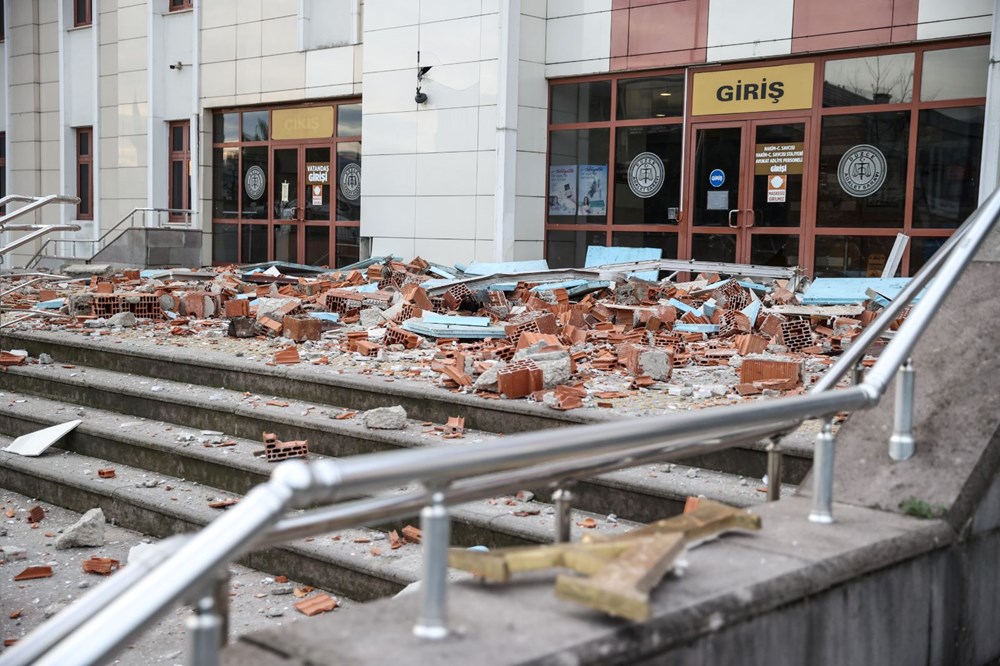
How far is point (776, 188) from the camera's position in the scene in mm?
13148

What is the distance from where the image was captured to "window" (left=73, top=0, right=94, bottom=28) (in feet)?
77.4

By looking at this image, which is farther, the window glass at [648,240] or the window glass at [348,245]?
the window glass at [348,245]

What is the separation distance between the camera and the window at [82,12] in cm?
2359

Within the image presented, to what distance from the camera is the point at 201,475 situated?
6.41 metres

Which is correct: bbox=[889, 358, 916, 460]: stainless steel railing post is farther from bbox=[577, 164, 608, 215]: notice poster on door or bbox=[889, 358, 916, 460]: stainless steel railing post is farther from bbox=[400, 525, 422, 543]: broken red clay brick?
bbox=[577, 164, 608, 215]: notice poster on door

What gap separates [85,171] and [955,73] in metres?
19.4

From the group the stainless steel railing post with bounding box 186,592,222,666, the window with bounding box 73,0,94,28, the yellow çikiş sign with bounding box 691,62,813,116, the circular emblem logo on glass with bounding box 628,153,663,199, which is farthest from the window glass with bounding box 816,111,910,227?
the window with bounding box 73,0,94,28

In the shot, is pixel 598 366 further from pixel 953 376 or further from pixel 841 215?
pixel 841 215

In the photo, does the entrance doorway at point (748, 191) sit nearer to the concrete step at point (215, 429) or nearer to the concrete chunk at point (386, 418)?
the concrete step at point (215, 429)

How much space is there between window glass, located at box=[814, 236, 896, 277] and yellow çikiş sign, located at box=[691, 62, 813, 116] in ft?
5.79

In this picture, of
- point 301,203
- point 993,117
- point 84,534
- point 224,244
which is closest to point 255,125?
point 301,203

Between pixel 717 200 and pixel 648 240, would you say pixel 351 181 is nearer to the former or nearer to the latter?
pixel 648 240

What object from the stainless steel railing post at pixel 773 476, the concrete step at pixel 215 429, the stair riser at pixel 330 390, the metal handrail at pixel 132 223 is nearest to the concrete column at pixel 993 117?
the stair riser at pixel 330 390

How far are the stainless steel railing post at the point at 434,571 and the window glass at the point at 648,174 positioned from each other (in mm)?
12255
